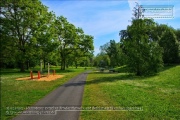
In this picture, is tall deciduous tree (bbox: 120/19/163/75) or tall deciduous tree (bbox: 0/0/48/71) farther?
tall deciduous tree (bbox: 0/0/48/71)

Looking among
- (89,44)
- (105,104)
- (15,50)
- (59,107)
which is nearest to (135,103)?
(105,104)

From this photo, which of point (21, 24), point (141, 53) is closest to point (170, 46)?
point (141, 53)

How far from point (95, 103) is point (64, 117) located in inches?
127

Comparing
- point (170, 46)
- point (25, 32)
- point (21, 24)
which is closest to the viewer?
point (170, 46)

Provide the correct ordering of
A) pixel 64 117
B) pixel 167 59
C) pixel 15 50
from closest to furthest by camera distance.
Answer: pixel 64 117 → pixel 167 59 → pixel 15 50

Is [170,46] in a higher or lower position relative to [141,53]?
higher

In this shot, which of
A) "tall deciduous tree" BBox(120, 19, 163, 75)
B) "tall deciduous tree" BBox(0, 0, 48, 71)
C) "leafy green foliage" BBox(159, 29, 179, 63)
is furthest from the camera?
"tall deciduous tree" BBox(0, 0, 48, 71)

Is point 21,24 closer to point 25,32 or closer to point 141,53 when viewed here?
point 25,32

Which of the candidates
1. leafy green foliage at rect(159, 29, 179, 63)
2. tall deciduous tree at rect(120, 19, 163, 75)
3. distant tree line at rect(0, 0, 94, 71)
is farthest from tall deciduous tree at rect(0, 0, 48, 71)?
leafy green foliage at rect(159, 29, 179, 63)

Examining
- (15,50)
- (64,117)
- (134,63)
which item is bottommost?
(64,117)

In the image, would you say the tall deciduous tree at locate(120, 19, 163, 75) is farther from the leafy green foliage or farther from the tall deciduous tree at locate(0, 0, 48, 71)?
the tall deciduous tree at locate(0, 0, 48, 71)

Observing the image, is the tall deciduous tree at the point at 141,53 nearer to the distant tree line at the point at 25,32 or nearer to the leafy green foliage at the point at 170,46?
the leafy green foliage at the point at 170,46

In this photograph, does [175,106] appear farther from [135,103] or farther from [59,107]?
[59,107]

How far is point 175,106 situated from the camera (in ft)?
35.2
